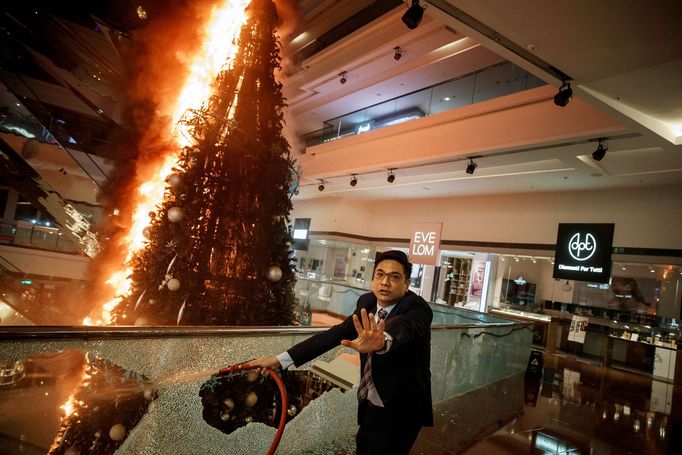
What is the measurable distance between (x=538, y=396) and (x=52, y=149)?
9.15 m

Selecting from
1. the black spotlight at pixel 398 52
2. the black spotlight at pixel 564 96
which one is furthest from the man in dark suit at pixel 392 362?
the black spotlight at pixel 398 52

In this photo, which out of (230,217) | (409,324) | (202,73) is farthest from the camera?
(202,73)

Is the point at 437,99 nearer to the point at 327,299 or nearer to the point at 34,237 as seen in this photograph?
the point at 327,299

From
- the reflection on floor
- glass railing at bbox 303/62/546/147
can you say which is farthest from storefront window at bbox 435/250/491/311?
glass railing at bbox 303/62/546/147

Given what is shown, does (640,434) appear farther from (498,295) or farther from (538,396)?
(498,295)

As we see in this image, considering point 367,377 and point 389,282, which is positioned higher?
point 389,282

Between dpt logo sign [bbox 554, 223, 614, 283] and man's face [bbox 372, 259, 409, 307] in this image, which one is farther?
dpt logo sign [bbox 554, 223, 614, 283]

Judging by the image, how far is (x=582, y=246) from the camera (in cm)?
964

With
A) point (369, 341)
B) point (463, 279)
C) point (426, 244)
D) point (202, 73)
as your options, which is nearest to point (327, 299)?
point (426, 244)

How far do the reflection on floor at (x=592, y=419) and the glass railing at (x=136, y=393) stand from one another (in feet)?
7.04

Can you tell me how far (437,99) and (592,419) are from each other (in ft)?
22.4

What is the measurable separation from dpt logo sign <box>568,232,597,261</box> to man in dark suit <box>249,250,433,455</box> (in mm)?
9690

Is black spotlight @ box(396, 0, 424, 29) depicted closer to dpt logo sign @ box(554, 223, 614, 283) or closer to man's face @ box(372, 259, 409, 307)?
man's face @ box(372, 259, 409, 307)

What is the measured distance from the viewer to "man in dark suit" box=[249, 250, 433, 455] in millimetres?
1593
